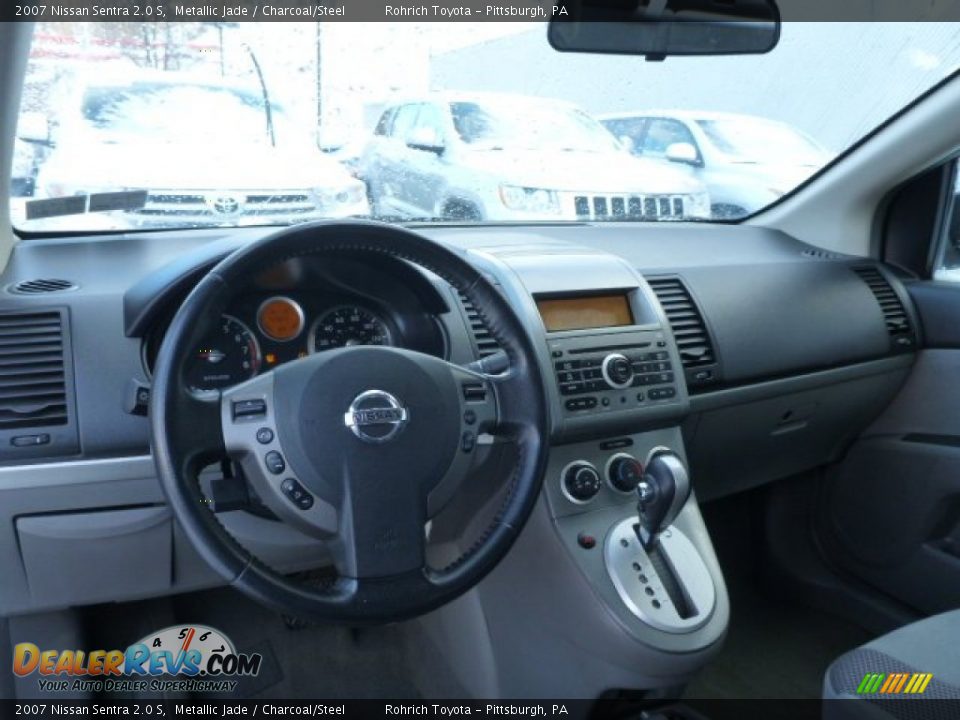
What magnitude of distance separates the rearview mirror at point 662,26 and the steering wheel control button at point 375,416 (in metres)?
1.14

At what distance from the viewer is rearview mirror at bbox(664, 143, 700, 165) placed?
3.06 metres

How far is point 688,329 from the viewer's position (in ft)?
7.95

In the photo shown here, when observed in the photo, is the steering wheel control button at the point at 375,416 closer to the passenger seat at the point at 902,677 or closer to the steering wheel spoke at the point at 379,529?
the steering wheel spoke at the point at 379,529

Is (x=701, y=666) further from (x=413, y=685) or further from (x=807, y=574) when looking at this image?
(x=807, y=574)

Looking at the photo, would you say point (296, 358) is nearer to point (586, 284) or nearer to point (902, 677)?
point (586, 284)

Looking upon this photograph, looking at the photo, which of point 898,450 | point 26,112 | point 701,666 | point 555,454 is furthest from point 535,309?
point 898,450

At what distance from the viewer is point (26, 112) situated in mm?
1931

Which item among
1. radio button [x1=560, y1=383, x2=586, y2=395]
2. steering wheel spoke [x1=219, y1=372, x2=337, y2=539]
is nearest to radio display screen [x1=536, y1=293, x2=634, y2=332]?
radio button [x1=560, y1=383, x2=586, y2=395]

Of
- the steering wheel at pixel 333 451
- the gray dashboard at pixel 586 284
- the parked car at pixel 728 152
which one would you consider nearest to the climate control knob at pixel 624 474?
the gray dashboard at pixel 586 284

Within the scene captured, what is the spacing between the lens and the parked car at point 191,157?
2.12 meters

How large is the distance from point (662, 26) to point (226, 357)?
1.30 m

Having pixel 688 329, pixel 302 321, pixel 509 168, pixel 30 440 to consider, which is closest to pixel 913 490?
pixel 688 329

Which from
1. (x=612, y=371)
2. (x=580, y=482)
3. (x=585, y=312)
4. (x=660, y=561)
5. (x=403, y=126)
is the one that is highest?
(x=403, y=126)

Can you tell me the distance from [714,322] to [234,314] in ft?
4.49
